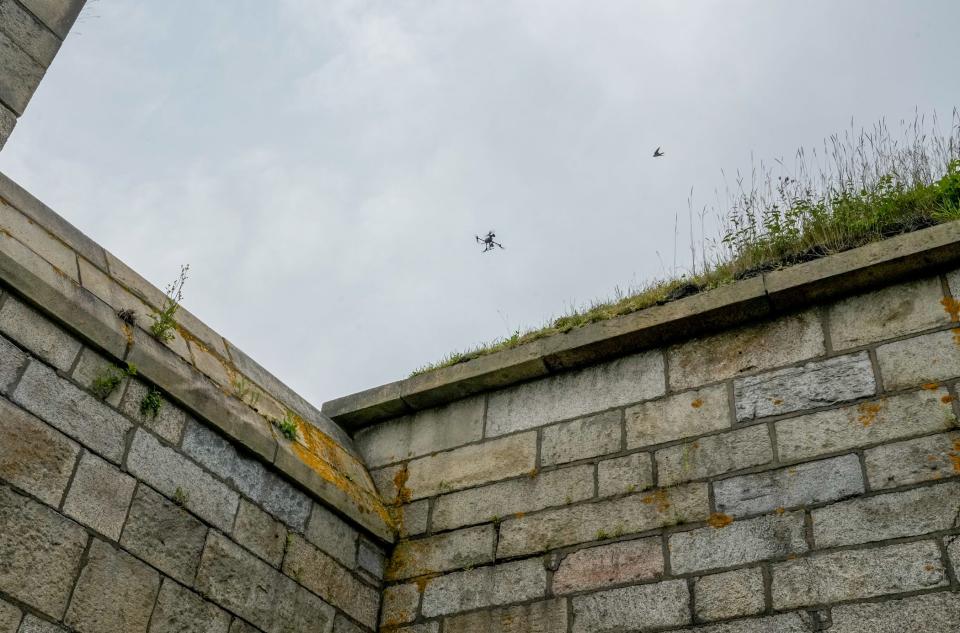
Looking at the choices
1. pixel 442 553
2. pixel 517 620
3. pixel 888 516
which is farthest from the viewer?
pixel 442 553

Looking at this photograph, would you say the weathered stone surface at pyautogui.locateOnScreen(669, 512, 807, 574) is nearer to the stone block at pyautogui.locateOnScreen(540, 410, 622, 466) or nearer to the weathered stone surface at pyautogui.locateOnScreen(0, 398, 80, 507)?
the stone block at pyautogui.locateOnScreen(540, 410, 622, 466)

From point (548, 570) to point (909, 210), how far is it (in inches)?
108

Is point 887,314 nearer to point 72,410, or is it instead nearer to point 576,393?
point 576,393

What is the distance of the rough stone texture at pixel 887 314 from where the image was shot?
489 cm

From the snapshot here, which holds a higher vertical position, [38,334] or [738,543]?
[38,334]

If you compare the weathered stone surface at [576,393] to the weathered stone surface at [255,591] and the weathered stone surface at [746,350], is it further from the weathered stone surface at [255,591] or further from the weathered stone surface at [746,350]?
the weathered stone surface at [255,591]

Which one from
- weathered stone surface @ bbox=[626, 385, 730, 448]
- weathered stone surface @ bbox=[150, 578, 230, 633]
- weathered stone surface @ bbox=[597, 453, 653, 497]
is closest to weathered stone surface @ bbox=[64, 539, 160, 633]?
weathered stone surface @ bbox=[150, 578, 230, 633]

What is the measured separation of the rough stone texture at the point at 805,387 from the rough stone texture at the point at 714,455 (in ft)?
0.40

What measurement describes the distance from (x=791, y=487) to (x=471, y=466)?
6.24 ft

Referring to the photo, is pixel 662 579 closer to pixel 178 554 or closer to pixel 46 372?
pixel 178 554

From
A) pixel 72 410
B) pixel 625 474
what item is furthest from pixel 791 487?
pixel 72 410

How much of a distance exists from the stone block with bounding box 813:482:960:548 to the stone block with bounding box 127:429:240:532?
108 inches

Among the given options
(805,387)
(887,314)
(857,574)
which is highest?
(887,314)

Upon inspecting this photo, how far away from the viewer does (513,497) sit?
18.4ft
